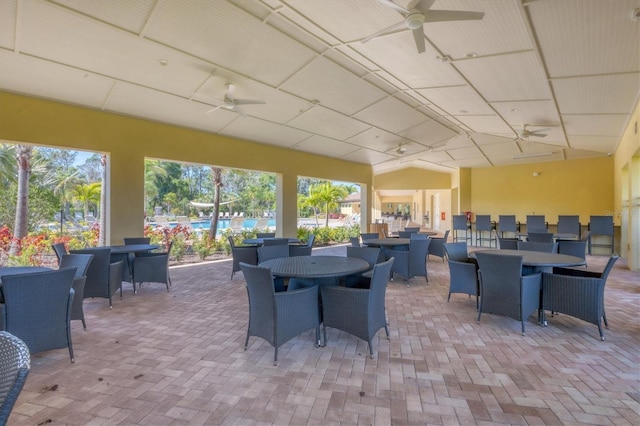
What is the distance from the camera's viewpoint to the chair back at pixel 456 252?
14.9 ft

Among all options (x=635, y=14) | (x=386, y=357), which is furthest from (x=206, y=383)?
(x=635, y=14)

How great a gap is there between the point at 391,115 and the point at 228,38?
Result: 4.09 meters

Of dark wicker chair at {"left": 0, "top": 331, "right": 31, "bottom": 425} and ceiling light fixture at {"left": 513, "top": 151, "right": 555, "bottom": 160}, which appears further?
ceiling light fixture at {"left": 513, "top": 151, "right": 555, "bottom": 160}

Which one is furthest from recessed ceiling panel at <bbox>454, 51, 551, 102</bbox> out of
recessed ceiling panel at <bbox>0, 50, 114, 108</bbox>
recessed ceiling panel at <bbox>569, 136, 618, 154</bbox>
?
recessed ceiling panel at <bbox>0, 50, 114, 108</bbox>

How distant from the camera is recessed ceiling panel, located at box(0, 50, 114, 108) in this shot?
4.39 m

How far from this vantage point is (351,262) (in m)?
3.59

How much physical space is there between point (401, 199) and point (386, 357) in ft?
82.0

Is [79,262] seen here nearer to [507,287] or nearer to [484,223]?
[507,287]

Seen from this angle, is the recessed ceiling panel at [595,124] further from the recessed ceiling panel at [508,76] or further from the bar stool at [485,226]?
the bar stool at [485,226]

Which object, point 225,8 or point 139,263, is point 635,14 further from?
point 139,263

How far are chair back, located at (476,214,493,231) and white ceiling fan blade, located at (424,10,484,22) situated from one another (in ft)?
28.8

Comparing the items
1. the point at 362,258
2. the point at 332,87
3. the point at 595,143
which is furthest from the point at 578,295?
the point at 595,143

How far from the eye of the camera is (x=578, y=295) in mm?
3242

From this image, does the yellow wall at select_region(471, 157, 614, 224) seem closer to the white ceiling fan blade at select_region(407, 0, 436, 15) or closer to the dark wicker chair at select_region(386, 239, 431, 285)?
the dark wicker chair at select_region(386, 239, 431, 285)
